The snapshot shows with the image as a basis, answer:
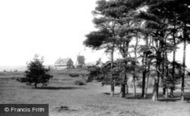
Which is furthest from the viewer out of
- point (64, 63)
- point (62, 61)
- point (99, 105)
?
point (62, 61)

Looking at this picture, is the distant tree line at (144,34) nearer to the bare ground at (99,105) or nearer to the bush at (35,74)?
the bare ground at (99,105)

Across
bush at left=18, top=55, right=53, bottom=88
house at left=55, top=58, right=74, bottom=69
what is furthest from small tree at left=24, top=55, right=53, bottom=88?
house at left=55, top=58, right=74, bottom=69

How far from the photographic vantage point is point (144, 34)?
24141 mm

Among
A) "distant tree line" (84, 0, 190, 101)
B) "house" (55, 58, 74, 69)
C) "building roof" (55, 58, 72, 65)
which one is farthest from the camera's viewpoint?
"building roof" (55, 58, 72, 65)

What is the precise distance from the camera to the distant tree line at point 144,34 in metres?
22.5

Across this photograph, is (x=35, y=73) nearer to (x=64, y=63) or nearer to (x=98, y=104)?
(x=98, y=104)

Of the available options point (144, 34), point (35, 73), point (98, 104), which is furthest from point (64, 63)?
point (98, 104)

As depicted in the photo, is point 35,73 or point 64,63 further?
point 64,63

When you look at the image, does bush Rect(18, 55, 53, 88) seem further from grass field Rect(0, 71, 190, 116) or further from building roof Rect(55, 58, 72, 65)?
building roof Rect(55, 58, 72, 65)

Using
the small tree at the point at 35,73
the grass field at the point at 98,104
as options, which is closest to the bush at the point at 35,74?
the small tree at the point at 35,73

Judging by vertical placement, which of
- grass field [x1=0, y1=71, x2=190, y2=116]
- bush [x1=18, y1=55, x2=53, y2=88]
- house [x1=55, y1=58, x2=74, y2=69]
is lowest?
grass field [x1=0, y1=71, x2=190, y2=116]

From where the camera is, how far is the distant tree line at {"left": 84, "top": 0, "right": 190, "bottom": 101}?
2253cm

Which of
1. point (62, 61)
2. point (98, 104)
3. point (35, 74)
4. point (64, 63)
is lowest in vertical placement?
point (98, 104)

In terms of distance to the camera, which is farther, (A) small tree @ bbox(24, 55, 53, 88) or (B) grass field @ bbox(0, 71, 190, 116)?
(A) small tree @ bbox(24, 55, 53, 88)
